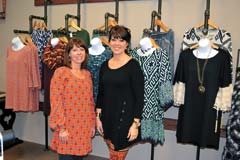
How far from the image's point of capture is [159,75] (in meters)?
2.28

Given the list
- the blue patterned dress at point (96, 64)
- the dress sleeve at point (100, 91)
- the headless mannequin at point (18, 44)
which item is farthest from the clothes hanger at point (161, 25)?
the headless mannequin at point (18, 44)

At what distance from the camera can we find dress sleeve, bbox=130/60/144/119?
208cm

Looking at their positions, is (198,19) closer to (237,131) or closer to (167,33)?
(167,33)

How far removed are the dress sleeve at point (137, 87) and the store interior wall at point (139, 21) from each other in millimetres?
794

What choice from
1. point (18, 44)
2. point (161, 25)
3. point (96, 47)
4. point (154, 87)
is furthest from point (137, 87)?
point (18, 44)

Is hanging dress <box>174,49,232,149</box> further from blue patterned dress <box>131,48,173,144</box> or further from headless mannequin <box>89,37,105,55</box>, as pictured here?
headless mannequin <box>89,37,105,55</box>

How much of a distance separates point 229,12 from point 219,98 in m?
0.84

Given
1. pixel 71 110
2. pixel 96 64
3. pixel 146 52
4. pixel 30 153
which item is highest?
pixel 146 52

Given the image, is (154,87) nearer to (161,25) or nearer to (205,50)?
(205,50)

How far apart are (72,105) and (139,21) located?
1244 millimetres

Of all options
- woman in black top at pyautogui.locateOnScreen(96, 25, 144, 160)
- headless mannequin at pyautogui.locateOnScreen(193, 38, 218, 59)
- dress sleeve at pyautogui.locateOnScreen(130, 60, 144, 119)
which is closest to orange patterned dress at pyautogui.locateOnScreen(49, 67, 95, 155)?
woman in black top at pyautogui.locateOnScreen(96, 25, 144, 160)

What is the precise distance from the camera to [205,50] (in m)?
2.17

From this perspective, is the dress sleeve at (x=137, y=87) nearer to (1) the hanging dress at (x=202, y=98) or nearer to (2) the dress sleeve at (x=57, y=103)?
(1) the hanging dress at (x=202, y=98)

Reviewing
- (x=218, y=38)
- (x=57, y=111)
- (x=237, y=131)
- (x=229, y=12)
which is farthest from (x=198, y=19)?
(x=57, y=111)
